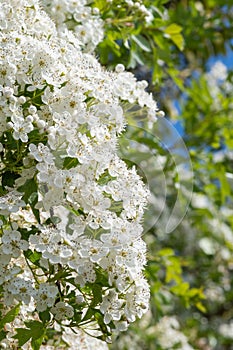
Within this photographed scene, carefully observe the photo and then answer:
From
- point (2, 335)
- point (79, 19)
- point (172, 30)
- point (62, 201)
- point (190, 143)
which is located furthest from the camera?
point (190, 143)

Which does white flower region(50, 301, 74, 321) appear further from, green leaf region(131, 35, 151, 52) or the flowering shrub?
green leaf region(131, 35, 151, 52)

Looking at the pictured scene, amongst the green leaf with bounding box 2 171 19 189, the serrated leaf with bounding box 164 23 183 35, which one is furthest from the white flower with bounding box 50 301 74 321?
the serrated leaf with bounding box 164 23 183 35

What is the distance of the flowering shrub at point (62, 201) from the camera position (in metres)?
1.60

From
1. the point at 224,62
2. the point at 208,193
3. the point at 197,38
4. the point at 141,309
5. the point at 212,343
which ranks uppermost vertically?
the point at 141,309

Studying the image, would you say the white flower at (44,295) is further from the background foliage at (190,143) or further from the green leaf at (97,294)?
the background foliage at (190,143)

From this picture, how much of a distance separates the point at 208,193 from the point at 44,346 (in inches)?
69.4

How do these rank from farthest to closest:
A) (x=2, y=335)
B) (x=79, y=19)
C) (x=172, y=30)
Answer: (x=172, y=30)
(x=79, y=19)
(x=2, y=335)

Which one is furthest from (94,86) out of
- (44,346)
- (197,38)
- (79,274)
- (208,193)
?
(197,38)

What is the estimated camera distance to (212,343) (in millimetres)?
4707

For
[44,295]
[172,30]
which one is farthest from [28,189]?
[172,30]

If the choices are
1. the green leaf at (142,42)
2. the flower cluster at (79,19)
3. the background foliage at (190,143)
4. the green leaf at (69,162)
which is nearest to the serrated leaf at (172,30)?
the background foliage at (190,143)

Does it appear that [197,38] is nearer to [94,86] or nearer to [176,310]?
[176,310]

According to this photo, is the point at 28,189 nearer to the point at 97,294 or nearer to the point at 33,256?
the point at 33,256

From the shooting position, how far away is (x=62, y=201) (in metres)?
1.60
